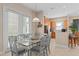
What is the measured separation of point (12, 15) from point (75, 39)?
4.74ft

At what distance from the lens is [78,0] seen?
2385 millimetres

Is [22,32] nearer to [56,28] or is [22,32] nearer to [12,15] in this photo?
[12,15]

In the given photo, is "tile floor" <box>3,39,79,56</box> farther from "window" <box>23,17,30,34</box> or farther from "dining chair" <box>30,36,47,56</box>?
"window" <box>23,17,30,34</box>

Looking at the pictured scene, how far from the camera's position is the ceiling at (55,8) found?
247cm

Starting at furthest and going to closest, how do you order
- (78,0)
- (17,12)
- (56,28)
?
1. (56,28)
2. (17,12)
3. (78,0)

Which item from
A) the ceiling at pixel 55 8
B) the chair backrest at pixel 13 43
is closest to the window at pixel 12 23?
the chair backrest at pixel 13 43

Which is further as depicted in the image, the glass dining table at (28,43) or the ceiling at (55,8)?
the glass dining table at (28,43)

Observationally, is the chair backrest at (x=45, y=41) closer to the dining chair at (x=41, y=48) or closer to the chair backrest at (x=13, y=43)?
the dining chair at (x=41, y=48)

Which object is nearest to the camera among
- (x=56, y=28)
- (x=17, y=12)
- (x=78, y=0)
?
(x=78, y=0)

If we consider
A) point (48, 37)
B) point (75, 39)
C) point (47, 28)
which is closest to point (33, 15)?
point (47, 28)

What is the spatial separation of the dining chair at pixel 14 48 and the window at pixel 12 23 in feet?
0.40

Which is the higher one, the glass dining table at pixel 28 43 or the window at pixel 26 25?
the window at pixel 26 25

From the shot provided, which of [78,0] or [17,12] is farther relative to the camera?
[17,12]

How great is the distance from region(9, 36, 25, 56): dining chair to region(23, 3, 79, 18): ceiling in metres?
0.76
